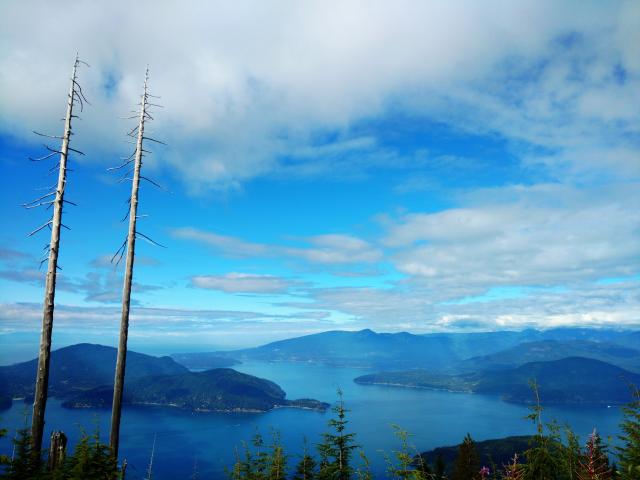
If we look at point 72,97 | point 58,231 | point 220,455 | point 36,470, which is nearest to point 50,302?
point 58,231

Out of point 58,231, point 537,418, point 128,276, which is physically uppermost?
point 58,231

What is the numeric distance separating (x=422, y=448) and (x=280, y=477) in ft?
699

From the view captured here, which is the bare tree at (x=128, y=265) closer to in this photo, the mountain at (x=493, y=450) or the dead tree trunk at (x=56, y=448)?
the dead tree trunk at (x=56, y=448)

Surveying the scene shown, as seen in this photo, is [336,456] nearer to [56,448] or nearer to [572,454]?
[56,448]

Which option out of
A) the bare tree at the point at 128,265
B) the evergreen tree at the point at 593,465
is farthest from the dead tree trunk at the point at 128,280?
the evergreen tree at the point at 593,465

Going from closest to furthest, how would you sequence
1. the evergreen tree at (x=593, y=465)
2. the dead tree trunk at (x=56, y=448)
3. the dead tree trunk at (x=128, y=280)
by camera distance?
1. the evergreen tree at (x=593, y=465)
2. the dead tree trunk at (x=56, y=448)
3. the dead tree trunk at (x=128, y=280)

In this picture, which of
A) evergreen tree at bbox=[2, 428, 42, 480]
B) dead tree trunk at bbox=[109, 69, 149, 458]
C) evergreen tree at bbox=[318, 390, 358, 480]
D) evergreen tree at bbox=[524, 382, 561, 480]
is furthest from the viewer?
evergreen tree at bbox=[318, 390, 358, 480]

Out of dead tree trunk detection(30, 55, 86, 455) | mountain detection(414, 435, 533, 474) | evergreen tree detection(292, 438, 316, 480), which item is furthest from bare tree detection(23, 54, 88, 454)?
mountain detection(414, 435, 533, 474)

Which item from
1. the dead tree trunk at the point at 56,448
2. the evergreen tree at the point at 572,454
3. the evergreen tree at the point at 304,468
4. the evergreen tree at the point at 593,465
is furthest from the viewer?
the evergreen tree at the point at 304,468

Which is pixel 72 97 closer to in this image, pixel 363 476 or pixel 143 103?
pixel 143 103

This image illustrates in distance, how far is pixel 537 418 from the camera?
31.3ft

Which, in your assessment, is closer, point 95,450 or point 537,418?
point 537,418

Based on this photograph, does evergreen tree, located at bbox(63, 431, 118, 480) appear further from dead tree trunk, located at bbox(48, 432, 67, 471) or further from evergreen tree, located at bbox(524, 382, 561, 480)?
evergreen tree, located at bbox(524, 382, 561, 480)

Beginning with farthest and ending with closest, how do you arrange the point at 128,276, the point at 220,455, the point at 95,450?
the point at 220,455 < the point at 128,276 < the point at 95,450
